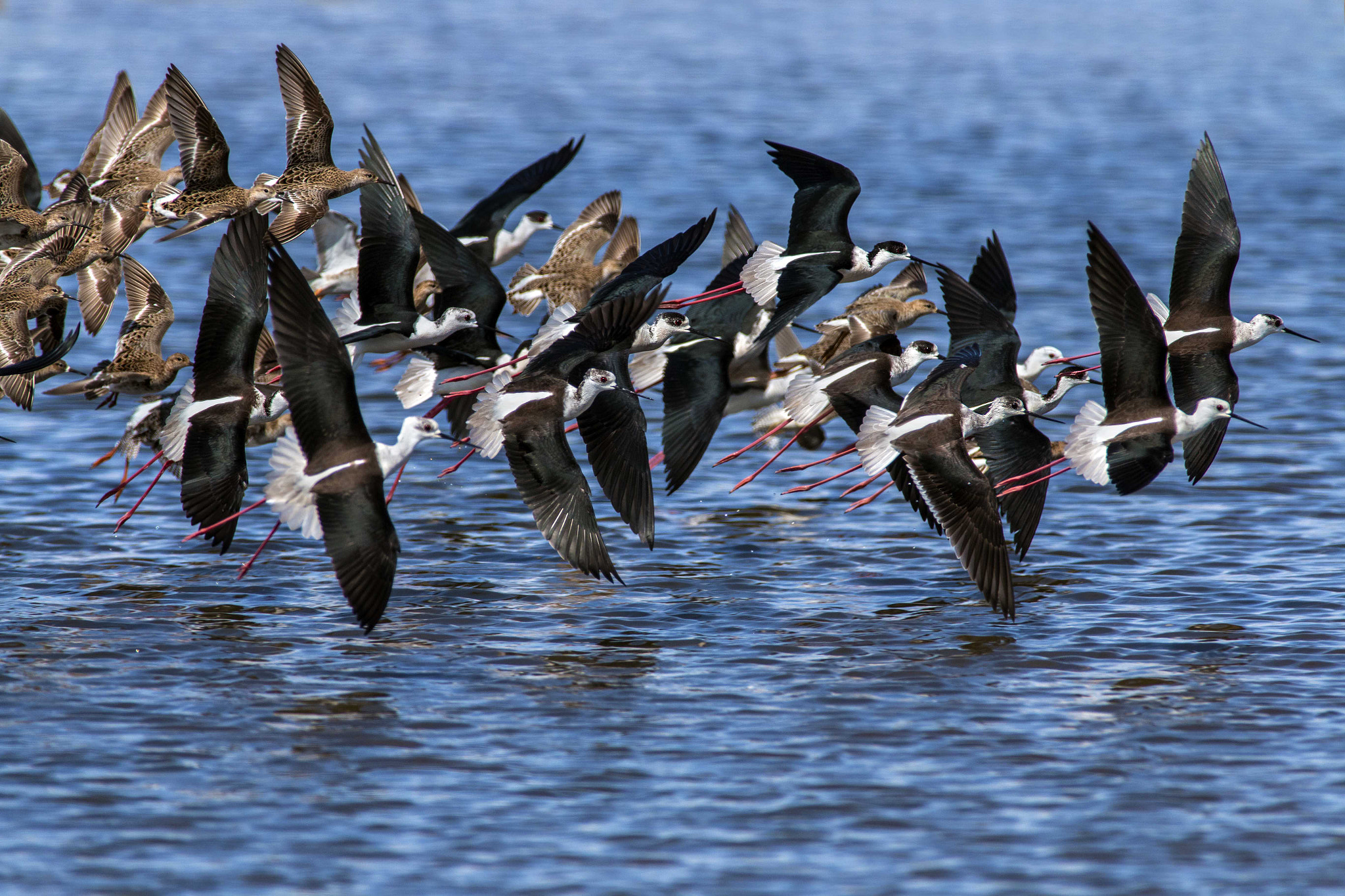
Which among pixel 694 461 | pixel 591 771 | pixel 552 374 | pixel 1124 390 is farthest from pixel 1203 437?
pixel 591 771

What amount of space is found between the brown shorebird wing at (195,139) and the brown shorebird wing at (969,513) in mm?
4407

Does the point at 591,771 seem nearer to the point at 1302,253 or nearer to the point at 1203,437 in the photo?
the point at 1203,437

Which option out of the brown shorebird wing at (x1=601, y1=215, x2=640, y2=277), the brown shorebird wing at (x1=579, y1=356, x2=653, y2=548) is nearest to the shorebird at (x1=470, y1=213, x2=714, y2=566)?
the brown shorebird wing at (x1=579, y1=356, x2=653, y2=548)

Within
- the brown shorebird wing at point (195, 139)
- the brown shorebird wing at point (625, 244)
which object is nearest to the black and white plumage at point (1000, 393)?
the brown shorebird wing at point (625, 244)

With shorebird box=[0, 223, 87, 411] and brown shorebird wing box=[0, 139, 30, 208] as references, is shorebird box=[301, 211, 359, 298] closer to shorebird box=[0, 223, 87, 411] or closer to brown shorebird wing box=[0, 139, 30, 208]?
→ brown shorebird wing box=[0, 139, 30, 208]

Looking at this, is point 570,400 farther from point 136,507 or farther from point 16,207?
point 16,207

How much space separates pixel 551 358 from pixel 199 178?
252cm

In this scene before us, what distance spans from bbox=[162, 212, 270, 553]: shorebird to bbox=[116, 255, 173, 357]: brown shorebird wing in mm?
1284

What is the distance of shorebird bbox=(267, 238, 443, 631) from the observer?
336 inches

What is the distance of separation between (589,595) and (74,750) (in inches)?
132

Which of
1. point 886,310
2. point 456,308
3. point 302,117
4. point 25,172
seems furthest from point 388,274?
point 886,310

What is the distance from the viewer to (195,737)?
7.91m

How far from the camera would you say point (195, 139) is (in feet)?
34.5

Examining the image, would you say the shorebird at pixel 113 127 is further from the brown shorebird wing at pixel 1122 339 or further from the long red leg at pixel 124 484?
the brown shorebird wing at pixel 1122 339
